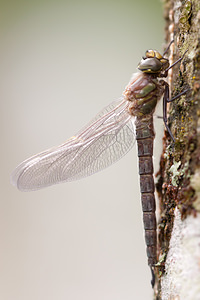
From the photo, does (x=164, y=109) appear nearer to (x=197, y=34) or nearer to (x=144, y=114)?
(x=144, y=114)

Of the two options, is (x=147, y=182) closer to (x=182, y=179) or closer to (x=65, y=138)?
(x=182, y=179)

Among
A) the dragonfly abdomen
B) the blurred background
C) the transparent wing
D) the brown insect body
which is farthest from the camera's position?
the blurred background

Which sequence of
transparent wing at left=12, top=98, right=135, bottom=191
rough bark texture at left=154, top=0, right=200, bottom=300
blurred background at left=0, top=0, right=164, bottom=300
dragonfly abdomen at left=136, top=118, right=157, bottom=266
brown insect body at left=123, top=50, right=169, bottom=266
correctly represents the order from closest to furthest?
rough bark texture at left=154, top=0, right=200, bottom=300
dragonfly abdomen at left=136, top=118, right=157, bottom=266
brown insect body at left=123, top=50, right=169, bottom=266
transparent wing at left=12, top=98, right=135, bottom=191
blurred background at left=0, top=0, right=164, bottom=300

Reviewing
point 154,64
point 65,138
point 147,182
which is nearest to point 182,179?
point 147,182

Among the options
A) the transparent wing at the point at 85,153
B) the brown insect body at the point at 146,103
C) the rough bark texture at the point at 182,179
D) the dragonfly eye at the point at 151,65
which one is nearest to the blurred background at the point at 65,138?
the transparent wing at the point at 85,153

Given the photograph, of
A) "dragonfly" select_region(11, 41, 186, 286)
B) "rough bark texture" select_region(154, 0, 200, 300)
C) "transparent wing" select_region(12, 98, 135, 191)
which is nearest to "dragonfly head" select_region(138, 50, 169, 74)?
"dragonfly" select_region(11, 41, 186, 286)

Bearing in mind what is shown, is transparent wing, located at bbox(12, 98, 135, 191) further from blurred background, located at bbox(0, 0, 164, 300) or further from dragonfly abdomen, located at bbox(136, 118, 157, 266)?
blurred background, located at bbox(0, 0, 164, 300)

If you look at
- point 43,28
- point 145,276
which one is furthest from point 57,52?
point 145,276

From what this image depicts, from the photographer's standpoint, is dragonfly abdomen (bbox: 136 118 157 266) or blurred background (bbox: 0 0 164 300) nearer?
dragonfly abdomen (bbox: 136 118 157 266)
